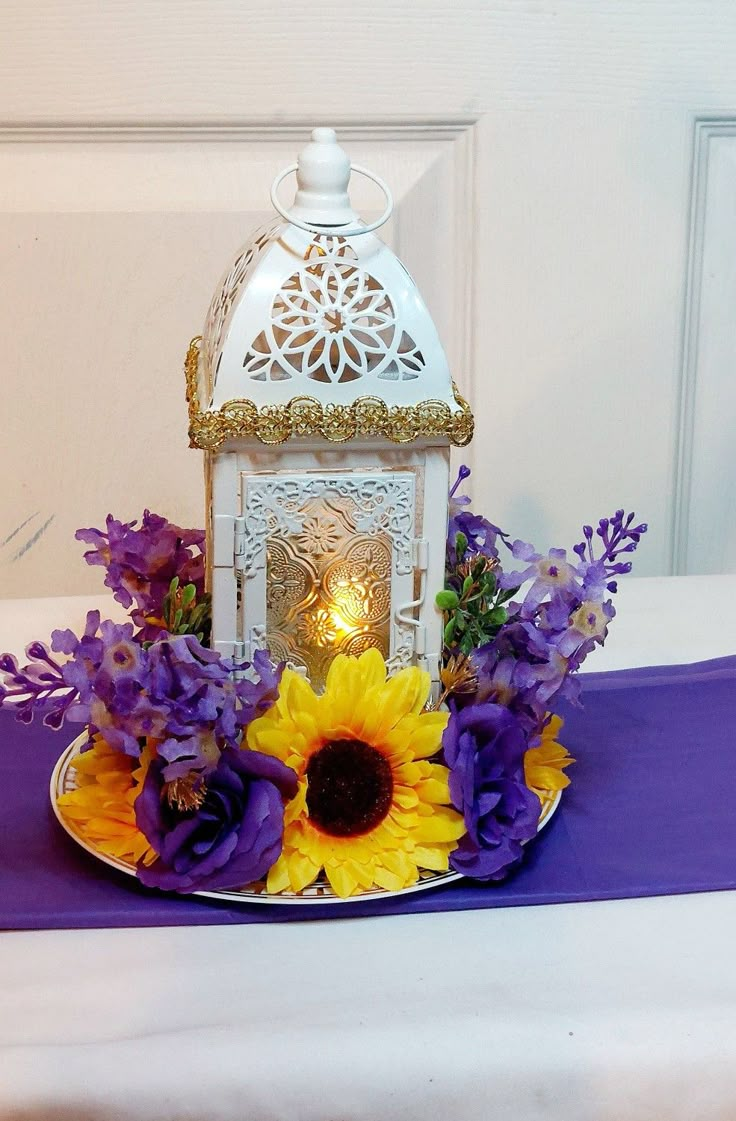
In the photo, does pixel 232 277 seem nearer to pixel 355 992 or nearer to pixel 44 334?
pixel 355 992

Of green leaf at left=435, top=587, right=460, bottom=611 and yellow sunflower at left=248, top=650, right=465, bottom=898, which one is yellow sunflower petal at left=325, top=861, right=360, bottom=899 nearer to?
yellow sunflower at left=248, top=650, right=465, bottom=898

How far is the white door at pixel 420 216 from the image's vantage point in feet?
3.94

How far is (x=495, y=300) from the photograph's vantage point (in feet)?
4.24

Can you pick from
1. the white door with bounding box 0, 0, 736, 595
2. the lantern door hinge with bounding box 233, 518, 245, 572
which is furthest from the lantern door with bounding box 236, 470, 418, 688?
the white door with bounding box 0, 0, 736, 595

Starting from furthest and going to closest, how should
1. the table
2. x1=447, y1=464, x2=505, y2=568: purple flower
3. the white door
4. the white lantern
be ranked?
the white door < x1=447, y1=464, x2=505, y2=568: purple flower < the white lantern < the table

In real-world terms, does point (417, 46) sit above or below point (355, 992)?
above

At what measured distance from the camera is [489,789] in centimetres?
68

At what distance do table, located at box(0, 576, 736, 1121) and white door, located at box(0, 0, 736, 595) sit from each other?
0.76 meters

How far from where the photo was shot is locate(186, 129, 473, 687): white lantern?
648mm

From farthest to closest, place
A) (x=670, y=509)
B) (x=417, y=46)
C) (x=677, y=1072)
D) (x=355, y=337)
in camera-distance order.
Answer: (x=670, y=509) → (x=417, y=46) → (x=355, y=337) → (x=677, y=1072)

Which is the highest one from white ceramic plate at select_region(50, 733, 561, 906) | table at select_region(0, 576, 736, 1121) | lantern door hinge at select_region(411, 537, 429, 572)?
lantern door hinge at select_region(411, 537, 429, 572)

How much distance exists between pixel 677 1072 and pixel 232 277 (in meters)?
Answer: 0.48

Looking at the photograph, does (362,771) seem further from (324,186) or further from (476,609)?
(324,186)

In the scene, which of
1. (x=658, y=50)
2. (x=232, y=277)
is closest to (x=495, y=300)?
(x=658, y=50)
